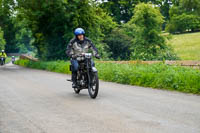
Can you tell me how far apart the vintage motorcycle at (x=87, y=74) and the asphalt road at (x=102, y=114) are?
0.28 meters

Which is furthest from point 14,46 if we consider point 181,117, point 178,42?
point 181,117

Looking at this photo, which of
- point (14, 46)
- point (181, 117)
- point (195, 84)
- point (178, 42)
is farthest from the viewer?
point (14, 46)

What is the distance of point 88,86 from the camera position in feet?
31.3

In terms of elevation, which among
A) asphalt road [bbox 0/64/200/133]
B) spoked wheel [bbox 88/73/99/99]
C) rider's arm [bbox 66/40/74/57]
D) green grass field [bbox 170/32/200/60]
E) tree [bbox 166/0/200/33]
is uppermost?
tree [bbox 166/0/200/33]

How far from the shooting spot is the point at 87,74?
970 centimetres

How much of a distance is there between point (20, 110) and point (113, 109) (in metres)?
1.93

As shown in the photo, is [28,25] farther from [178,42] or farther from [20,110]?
[178,42]

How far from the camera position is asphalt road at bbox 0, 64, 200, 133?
5.56 metres

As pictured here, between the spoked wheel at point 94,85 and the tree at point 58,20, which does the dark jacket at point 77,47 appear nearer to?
the spoked wheel at point 94,85

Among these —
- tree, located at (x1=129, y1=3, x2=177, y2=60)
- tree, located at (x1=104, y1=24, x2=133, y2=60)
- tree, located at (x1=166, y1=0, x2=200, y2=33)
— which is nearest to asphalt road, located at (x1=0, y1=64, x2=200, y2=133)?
tree, located at (x1=129, y1=3, x2=177, y2=60)

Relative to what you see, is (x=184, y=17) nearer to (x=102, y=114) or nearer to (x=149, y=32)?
(x=149, y=32)

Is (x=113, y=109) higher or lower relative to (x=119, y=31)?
lower

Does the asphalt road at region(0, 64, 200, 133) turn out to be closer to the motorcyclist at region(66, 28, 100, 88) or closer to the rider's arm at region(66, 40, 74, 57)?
the motorcyclist at region(66, 28, 100, 88)

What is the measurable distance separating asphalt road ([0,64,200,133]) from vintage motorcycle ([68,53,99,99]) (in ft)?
0.93
